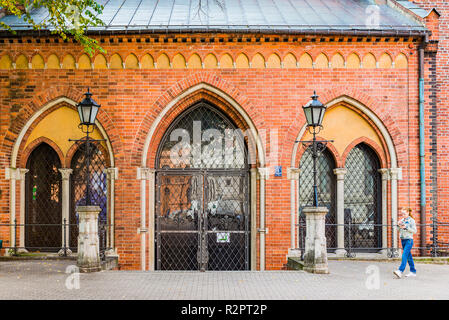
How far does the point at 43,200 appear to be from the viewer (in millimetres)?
12852

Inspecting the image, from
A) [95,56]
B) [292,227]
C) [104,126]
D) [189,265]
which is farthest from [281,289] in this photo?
[95,56]

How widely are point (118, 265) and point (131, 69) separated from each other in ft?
16.1

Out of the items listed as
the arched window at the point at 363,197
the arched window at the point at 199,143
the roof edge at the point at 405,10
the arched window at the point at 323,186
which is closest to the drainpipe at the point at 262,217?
the arched window at the point at 199,143

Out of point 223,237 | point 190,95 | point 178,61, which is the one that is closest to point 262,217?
point 223,237

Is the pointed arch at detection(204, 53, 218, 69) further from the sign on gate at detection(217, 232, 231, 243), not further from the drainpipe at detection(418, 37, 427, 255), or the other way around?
the drainpipe at detection(418, 37, 427, 255)

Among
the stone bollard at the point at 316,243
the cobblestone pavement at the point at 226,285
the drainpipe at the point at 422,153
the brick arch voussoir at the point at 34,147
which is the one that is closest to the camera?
the cobblestone pavement at the point at 226,285

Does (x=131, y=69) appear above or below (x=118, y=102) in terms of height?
above

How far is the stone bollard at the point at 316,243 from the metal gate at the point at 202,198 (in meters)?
3.02

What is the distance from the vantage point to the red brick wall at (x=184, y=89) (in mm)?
12305

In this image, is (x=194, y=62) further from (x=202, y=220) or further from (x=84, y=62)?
(x=202, y=220)

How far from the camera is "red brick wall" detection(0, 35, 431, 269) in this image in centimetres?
1230

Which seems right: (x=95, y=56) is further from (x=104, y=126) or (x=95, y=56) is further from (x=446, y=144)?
(x=446, y=144)

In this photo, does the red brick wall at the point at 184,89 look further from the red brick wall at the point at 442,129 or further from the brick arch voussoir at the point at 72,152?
the red brick wall at the point at 442,129

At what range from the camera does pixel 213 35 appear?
12.2m
